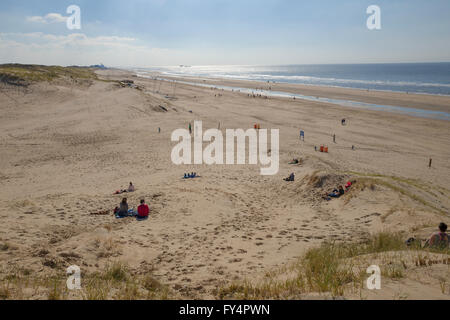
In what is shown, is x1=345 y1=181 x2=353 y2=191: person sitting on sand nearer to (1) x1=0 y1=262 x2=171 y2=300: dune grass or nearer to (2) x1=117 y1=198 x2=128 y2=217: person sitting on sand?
(2) x1=117 y1=198 x2=128 y2=217: person sitting on sand

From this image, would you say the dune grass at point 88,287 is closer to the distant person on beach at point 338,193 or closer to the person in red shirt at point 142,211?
the person in red shirt at point 142,211

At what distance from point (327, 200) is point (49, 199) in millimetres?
11755

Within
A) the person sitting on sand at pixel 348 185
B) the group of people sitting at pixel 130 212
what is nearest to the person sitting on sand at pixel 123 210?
the group of people sitting at pixel 130 212

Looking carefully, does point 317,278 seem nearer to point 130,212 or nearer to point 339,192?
point 130,212

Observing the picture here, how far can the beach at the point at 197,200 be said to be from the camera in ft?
20.9

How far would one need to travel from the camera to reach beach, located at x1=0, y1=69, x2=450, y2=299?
636cm

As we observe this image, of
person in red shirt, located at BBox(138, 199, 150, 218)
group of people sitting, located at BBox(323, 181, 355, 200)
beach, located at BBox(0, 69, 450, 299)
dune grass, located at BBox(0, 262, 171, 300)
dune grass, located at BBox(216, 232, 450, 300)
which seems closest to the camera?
dune grass, located at BBox(0, 262, 171, 300)

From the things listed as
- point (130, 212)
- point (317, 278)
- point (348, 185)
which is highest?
point (317, 278)

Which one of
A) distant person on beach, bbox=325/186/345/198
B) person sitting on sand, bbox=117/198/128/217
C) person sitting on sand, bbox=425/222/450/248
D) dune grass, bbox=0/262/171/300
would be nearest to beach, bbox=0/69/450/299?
dune grass, bbox=0/262/171/300

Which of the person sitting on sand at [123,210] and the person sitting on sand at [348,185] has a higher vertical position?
the person sitting on sand at [348,185]

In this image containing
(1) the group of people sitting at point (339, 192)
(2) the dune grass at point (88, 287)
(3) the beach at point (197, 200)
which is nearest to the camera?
(2) the dune grass at point (88, 287)

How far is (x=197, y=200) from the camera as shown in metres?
11.6

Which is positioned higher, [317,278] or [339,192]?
[317,278]

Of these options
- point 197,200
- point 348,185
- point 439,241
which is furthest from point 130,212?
point 439,241
